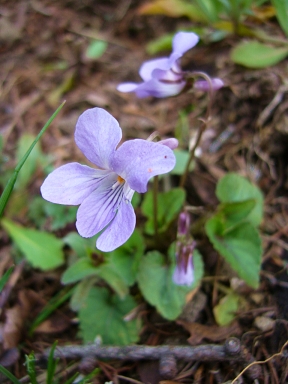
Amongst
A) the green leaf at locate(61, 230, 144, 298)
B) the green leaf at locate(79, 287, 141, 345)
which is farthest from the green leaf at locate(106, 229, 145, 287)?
the green leaf at locate(79, 287, 141, 345)

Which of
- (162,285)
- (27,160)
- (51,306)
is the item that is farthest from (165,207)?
(27,160)

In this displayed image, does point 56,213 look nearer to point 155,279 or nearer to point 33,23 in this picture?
point 155,279

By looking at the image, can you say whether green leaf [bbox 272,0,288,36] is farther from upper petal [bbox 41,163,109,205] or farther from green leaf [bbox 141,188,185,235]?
upper petal [bbox 41,163,109,205]

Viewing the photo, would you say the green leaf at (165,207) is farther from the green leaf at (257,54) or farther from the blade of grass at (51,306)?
the green leaf at (257,54)

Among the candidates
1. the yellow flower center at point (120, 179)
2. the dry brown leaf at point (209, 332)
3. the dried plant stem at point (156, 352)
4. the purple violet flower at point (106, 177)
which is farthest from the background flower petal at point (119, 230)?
the dry brown leaf at point (209, 332)

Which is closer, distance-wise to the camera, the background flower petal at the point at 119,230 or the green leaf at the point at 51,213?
the background flower petal at the point at 119,230

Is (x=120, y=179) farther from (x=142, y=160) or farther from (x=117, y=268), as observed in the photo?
(x=117, y=268)
